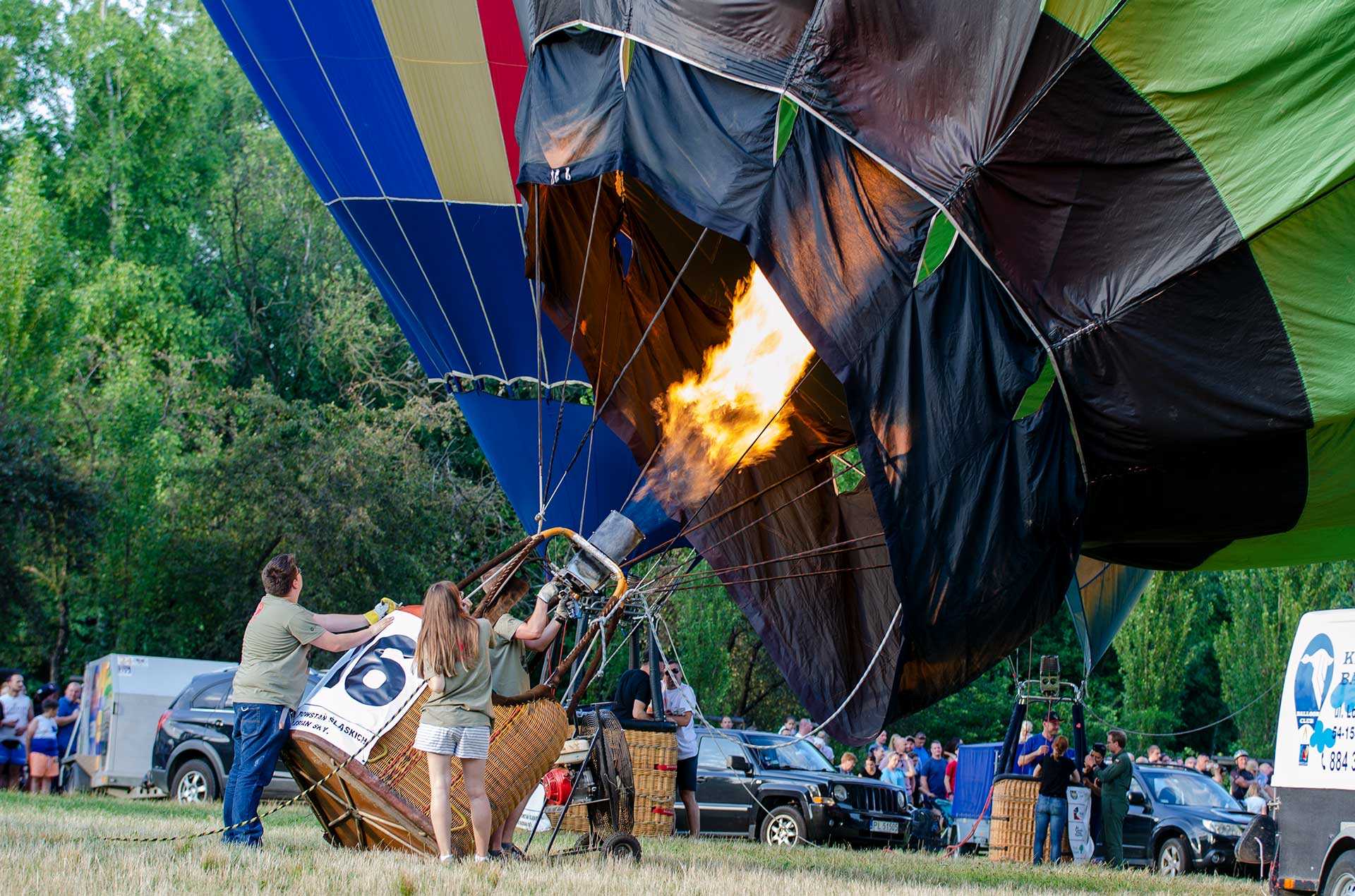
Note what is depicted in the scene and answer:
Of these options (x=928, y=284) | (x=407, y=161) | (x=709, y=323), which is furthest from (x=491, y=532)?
(x=928, y=284)

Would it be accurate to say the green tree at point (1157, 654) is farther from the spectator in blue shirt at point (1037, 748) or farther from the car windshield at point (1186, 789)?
the spectator in blue shirt at point (1037, 748)

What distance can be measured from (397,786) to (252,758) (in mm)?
688

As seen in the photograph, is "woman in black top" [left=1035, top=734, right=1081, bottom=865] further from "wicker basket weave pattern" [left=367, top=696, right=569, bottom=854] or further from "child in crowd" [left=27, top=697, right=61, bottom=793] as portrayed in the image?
"child in crowd" [left=27, top=697, right=61, bottom=793]

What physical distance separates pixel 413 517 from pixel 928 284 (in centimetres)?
1481

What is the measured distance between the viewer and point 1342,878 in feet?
24.8

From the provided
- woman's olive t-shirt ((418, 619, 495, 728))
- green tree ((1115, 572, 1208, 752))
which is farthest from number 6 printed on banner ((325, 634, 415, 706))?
green tree ((1115, 572, 1208, 752))

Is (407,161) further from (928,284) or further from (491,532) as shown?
(491,532)

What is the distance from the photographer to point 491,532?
23531 mm

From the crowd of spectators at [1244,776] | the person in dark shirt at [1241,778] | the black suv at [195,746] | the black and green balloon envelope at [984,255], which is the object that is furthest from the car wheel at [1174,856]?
the black suv at [195,746]

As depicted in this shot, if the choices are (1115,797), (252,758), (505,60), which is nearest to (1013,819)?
(1115,797)

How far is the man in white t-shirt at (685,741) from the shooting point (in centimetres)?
1067

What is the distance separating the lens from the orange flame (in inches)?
324

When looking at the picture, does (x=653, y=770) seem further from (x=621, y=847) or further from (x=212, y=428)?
(x=212, y=428)

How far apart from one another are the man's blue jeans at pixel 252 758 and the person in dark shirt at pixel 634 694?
347cm
